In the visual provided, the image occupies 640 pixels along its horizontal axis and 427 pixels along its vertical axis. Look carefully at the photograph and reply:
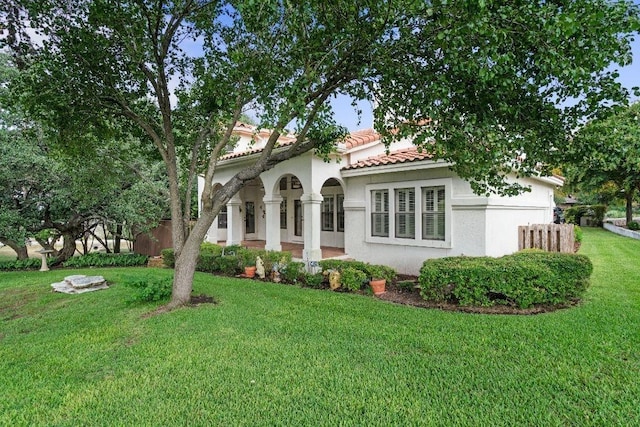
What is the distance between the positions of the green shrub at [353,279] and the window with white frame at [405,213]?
2231 millimetres

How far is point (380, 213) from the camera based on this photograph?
34.6ft

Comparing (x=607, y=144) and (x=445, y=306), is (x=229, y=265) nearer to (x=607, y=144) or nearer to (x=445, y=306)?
(x=445, y=306)

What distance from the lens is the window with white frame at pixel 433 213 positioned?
9.15 meters

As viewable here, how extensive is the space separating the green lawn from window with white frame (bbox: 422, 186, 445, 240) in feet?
10.9

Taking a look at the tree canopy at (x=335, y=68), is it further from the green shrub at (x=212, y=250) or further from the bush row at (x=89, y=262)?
the bush row at (x=89, y=262)

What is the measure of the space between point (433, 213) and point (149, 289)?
687 centimetres

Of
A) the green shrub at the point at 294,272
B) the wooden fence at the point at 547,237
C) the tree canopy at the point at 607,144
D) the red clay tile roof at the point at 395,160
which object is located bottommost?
the green shrub at the point at 294,272

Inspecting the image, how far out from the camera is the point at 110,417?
10.5 feet

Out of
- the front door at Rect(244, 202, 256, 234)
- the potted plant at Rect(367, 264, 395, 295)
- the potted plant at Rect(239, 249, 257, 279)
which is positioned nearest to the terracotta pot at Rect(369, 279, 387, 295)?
the potted plant at Rect(367, 264, 395, 295)

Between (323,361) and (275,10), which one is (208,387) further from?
(275,10)

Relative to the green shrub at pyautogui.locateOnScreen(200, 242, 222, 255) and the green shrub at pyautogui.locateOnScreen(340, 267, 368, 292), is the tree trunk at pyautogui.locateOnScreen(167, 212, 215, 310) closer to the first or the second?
the green shrub at pyautogui.locateOnScreen(340, 267, 368, 292)

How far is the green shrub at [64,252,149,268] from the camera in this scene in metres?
13.9

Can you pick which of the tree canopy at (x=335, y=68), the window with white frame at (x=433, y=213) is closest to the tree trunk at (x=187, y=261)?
the tree canopy at (x=335, y=68)

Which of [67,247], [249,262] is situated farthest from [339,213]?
[67,247]
